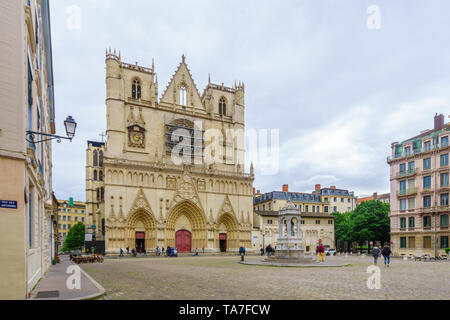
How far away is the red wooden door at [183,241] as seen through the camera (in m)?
54.9

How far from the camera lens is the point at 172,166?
54875mm

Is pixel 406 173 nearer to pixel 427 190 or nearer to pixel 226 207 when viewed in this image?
pixel 427 190

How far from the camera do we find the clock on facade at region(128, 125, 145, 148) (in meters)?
52.9

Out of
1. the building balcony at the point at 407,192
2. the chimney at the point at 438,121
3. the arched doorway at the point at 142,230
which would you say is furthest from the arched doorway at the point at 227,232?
the chimney at the point at 438,121

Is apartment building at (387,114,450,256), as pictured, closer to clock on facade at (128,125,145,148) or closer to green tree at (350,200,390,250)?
green tree at (350,200,390,250)

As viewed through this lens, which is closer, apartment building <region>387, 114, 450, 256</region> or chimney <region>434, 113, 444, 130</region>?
apartment building <region>387, 114, 450, 256</region>

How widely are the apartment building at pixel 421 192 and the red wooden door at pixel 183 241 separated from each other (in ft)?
100

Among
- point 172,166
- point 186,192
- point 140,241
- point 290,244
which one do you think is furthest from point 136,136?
point 290,244

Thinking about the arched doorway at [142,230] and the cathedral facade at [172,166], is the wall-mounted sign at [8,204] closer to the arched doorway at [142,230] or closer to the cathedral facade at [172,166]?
the cathedral facade at [172,166]

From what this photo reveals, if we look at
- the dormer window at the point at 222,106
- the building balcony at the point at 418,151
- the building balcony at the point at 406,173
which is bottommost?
A: the building balcony at the point at 406,173

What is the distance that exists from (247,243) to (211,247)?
664 centimetres

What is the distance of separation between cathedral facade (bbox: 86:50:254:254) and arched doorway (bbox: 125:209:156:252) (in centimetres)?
14

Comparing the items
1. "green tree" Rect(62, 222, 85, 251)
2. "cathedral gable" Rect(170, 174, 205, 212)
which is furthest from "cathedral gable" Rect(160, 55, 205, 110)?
"green tree" Rect(62, 222, 85, 251)

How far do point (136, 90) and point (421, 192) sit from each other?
4376 cm
